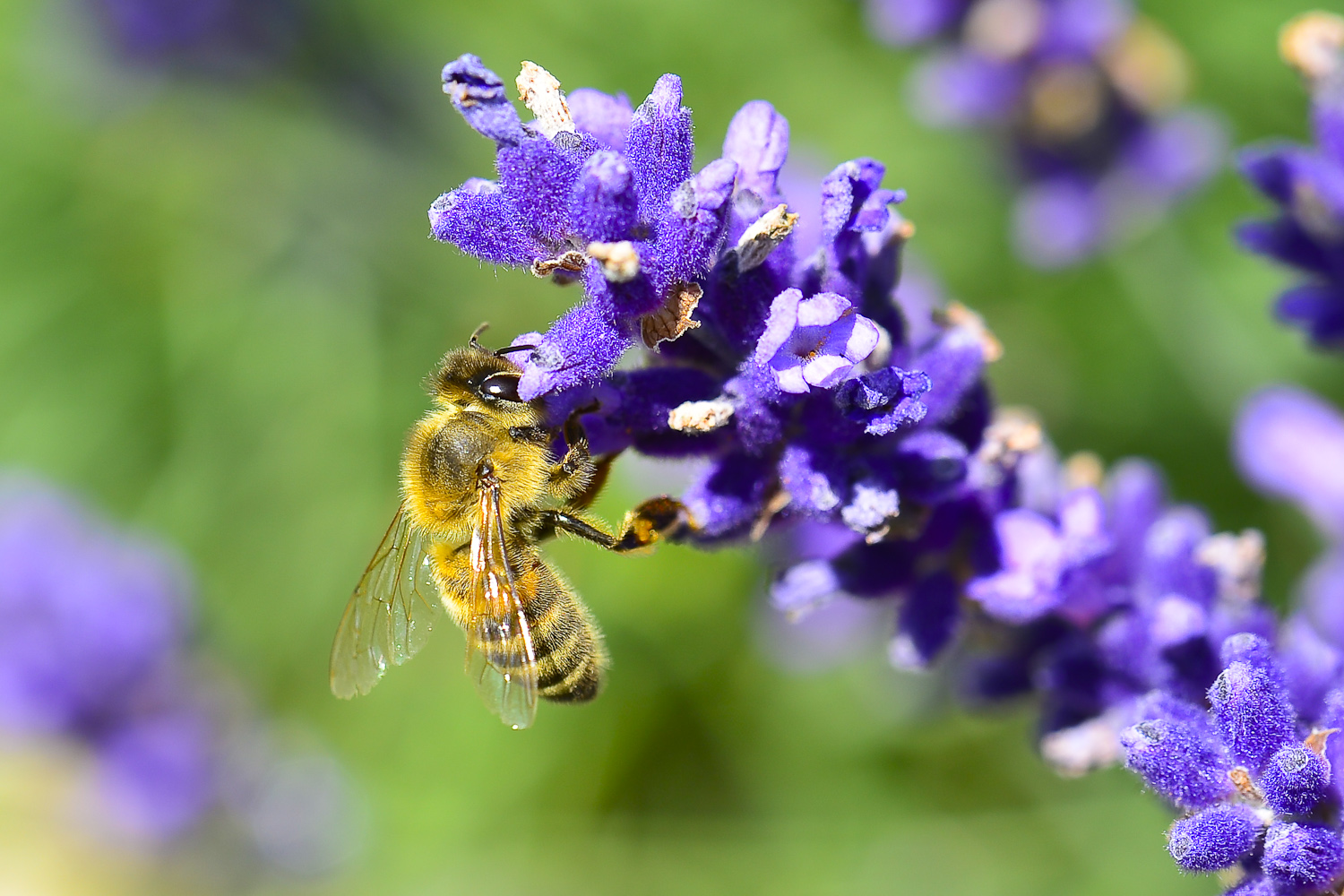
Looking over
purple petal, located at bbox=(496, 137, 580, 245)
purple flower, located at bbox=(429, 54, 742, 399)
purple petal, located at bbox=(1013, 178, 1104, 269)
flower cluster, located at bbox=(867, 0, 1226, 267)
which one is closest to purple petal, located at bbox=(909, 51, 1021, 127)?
flower cluster, located at bbox=(867, 0, 1226, 267)

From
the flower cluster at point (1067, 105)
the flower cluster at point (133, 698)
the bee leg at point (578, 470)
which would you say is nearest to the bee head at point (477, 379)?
the bee leg at point (578, 470)

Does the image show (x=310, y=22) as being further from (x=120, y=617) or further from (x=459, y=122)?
(x=120, y=617)

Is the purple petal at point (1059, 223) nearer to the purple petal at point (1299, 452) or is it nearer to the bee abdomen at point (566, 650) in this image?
the purple petal at point (1299, 452)

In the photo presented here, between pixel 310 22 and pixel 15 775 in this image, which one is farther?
pixel 15 775

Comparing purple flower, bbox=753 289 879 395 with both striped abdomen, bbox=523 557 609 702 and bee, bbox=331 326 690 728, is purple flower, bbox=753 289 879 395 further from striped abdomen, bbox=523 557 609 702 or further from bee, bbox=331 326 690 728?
striped abdomen, bbox=523 557 609 702

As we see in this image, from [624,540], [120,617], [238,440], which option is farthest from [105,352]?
[624,540]

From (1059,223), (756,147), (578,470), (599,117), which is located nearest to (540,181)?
(599,117)

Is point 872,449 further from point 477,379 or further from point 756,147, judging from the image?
point 477,379
